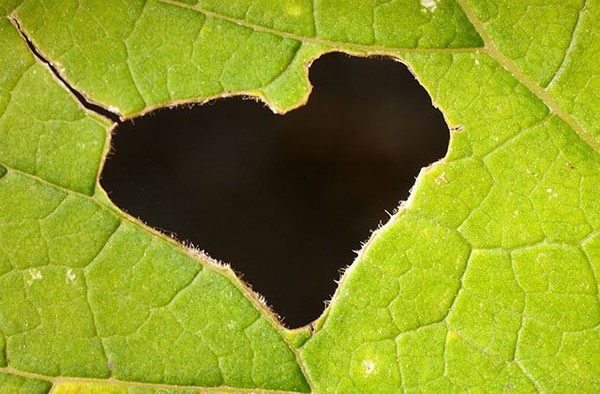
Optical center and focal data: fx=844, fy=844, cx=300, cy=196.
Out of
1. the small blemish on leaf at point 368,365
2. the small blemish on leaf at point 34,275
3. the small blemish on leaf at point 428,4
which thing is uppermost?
the small blemish on leaf at point 428,4

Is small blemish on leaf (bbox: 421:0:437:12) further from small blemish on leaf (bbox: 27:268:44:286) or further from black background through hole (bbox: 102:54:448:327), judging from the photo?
small blemish on leaf (bbox: 27:268:44:286)

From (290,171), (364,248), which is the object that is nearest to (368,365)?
(364,248)

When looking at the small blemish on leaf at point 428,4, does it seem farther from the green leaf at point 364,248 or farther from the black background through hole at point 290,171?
the black background through hole at point 290,171

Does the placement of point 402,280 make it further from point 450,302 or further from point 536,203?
point 536,203

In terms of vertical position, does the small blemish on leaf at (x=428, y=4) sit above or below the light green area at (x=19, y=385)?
above

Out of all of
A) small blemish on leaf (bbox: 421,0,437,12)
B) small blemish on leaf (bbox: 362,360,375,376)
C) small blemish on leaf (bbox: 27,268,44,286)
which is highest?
small blemish on leaf (bbox: 421,0,437,12)

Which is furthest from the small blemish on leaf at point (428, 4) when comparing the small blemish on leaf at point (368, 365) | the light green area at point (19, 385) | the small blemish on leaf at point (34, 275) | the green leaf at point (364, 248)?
the light green area at point (19, 385)

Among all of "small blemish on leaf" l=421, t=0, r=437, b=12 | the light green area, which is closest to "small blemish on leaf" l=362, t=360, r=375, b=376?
the light green area

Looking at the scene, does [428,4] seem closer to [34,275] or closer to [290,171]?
[290,171]
